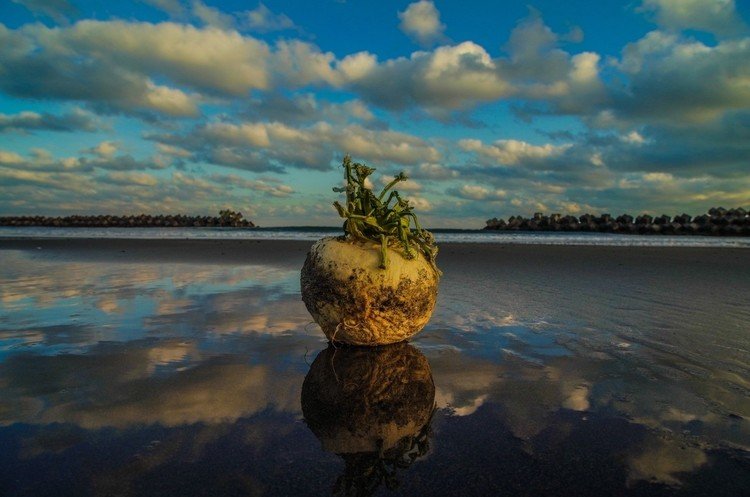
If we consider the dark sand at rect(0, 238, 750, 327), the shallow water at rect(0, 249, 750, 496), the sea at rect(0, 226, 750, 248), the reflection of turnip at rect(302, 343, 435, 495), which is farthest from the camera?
the sea at rect(0, 226, 750, 248)

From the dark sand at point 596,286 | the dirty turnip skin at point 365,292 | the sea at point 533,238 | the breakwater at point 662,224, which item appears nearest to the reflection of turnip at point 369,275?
the dirty turnip skin at point 365,292

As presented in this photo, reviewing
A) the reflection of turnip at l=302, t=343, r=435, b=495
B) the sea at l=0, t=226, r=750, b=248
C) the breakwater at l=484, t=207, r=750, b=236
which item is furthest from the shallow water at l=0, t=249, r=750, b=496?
the breakwater at l=484, t=207, r=750, b=236

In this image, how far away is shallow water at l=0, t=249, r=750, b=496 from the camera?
217 centimetres

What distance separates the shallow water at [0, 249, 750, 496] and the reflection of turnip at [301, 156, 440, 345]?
0.27 meters

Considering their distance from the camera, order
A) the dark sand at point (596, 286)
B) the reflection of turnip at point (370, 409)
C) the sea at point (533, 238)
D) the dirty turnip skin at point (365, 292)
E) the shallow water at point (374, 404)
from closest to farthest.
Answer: the shallow water at point (374, 404) < the reflection of turnip at point (370, 409) < the dirty turnip skin at point (365, 292) < the dark sand at point (596, 286) < the sea at point (533, 238)

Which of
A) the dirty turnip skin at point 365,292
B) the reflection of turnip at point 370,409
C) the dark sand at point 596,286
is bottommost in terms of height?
the reflection of turnip at point 370,409

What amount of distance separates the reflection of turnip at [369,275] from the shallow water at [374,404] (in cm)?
27

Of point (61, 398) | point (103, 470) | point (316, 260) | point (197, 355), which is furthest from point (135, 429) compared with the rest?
point (316, 260)

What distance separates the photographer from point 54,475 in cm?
215

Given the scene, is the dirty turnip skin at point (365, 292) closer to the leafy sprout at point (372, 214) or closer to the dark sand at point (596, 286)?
the leafy sprout at point (372, 214)

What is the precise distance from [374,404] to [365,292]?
1.18 metres

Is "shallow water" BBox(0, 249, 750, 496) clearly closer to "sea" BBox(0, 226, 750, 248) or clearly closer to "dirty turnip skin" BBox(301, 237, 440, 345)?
"dirty turnip skin" BBox(301, 237, 440, 345)

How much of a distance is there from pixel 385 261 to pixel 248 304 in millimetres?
3379

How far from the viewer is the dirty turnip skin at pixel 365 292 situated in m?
4.05
